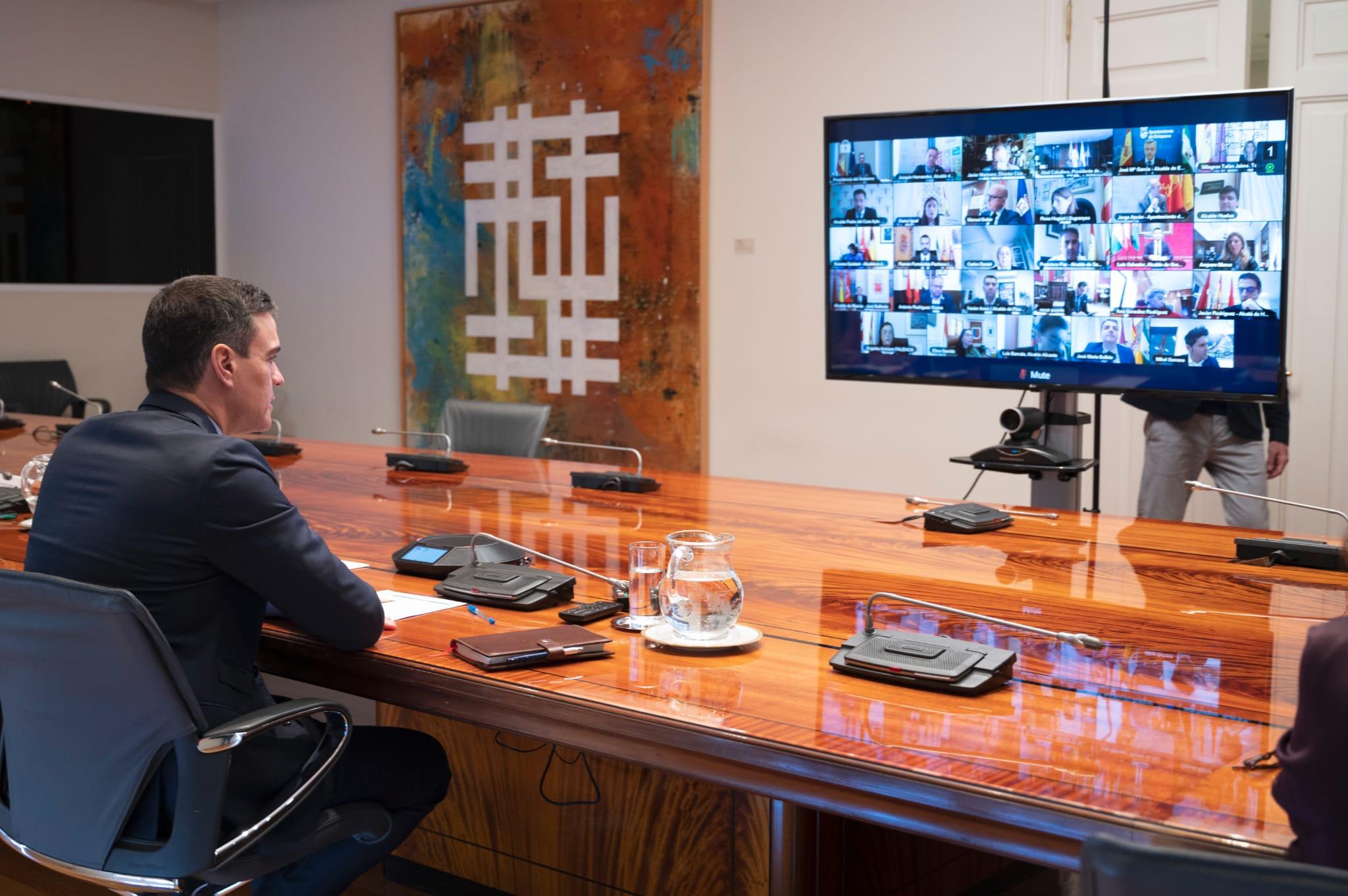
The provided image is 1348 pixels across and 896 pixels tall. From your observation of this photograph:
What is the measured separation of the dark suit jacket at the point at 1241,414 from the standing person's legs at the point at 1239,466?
0.03m

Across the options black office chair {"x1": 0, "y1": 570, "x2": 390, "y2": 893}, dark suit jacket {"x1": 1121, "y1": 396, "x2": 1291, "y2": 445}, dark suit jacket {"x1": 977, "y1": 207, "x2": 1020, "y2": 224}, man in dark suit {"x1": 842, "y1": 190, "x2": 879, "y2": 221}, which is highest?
man in dark suit {"x1": 842, "y1": 190, "x2": 879, "y2": 221}

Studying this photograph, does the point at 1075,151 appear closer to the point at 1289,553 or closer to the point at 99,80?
the point at 1289,553

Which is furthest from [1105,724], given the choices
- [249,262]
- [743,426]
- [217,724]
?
[249,262]

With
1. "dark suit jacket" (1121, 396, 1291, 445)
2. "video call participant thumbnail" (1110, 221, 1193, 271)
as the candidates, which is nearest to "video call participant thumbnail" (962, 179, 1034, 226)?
"video call participant thumbnail" (1110, 221, 1193, 271)

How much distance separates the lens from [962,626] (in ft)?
6.29

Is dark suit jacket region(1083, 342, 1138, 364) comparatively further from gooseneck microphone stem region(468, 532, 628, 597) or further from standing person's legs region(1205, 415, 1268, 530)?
gooseneck microphone stem region(468, 532, 628, 597)

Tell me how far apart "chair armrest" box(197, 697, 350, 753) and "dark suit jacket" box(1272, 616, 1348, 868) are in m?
1.24

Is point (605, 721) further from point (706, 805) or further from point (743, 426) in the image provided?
point (743, 426)

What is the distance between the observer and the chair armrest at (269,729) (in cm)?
168

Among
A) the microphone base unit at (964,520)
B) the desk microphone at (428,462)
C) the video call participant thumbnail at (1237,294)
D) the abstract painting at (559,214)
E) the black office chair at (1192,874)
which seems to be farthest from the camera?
the abstract painting at (559,214)

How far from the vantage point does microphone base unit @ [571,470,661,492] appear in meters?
3.25

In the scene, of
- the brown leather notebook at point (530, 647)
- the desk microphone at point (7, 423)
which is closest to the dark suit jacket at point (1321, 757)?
the brown leather notebook at point (530, 647)

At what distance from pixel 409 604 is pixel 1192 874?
56.4 inches

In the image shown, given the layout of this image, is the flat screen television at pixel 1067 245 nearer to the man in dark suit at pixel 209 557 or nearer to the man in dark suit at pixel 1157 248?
the man in dark suit at pixel 1157 248
